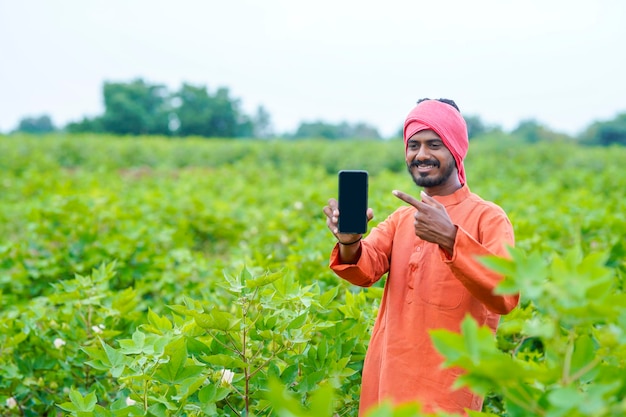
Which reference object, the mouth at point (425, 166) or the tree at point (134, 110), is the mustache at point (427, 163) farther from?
the tree at point (134, 110)

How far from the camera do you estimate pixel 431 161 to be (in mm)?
1822

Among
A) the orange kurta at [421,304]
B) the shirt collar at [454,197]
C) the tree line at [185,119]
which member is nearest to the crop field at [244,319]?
the orange kurta at [421,304]

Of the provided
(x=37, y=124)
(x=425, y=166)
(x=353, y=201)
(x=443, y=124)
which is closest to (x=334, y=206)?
(x=353, y=201)

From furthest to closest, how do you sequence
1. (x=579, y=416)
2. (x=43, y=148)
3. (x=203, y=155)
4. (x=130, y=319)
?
1. (x=203, y=155)
2. (x=43, y=148)
3. (x=130, y=319)
4. (x=579, y=416)

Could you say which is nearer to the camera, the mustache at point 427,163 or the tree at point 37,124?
the mustache at point 427,163

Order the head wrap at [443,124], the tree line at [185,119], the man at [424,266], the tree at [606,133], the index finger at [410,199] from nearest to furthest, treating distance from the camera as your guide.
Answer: the index finger at [410,199], the man at [424,266], the head wrap at [443,124], the tree line at [185,119], the tree at [606,133]

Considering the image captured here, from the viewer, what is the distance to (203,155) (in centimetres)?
1961

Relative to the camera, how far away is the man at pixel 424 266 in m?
1.69

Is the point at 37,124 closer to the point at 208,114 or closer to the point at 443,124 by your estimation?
the point at 208,114

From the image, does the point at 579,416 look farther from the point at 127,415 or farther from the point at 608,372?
the point at 127,415

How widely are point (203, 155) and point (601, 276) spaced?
19140 millimetres

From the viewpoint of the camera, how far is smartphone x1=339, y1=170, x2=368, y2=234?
5.79ft

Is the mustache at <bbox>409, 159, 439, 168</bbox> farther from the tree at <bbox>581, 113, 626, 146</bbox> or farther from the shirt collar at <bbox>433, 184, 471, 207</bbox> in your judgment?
the tree at <bbox>581, 113, 626, 146</bbox>

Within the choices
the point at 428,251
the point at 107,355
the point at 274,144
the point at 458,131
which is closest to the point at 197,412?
the point at 107,355
